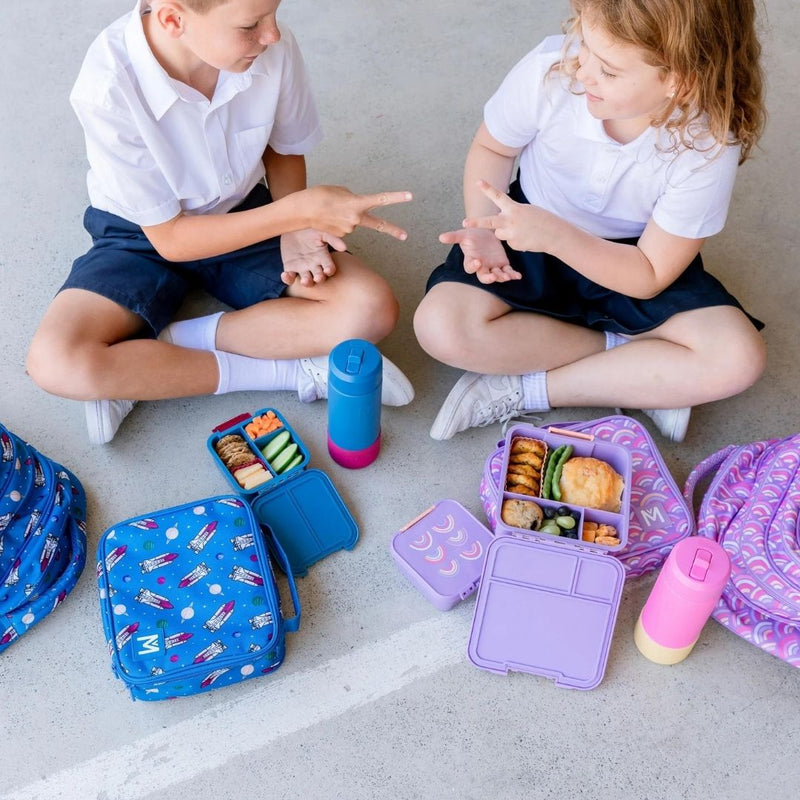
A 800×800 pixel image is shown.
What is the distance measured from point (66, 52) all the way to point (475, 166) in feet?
3.18

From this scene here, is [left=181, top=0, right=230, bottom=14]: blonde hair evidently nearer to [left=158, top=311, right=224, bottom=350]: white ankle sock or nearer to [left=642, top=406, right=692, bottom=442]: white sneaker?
[left=158, top=311, right=224, bottom=350]: white ankle sock

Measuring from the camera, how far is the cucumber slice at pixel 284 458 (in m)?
1.24

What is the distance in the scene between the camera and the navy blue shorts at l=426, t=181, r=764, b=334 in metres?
1.25

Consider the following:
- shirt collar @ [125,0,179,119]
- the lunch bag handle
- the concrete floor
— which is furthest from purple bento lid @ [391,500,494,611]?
shirt collar @ [125,0,179,119]

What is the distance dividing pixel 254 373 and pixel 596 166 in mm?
558

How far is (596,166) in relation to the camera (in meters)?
1.17

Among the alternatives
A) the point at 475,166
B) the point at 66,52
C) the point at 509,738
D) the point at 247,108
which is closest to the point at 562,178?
the point at 475,166

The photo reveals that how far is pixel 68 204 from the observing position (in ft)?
5.05

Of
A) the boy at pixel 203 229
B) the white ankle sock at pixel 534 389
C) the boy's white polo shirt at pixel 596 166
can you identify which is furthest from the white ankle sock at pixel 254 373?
the boy's white polo shirt at pixel 596 166

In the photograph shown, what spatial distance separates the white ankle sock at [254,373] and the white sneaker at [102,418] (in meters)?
0.14

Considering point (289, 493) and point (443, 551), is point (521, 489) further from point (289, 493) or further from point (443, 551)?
point (289, 493)

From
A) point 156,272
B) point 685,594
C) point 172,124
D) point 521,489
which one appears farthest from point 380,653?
point 172,124

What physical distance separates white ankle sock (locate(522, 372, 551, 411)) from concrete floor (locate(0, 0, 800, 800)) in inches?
2.4

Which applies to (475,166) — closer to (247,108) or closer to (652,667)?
(247,108)
